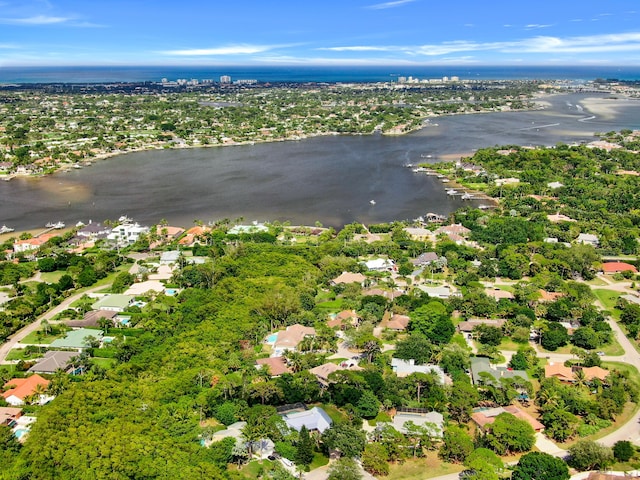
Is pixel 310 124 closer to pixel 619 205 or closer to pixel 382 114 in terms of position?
pixel 382 114

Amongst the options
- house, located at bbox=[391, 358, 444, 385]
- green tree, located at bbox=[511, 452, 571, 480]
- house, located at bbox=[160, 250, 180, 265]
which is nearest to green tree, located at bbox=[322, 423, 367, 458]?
green tree, located at bbox=[511, 452, 571, 480]

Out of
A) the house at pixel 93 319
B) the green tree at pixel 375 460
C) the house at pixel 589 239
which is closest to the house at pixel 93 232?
the house at pixel 93 319

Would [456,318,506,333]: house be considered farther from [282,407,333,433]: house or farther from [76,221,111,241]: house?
[76,221,111,241]: house

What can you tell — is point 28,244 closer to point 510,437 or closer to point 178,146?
point 510,437

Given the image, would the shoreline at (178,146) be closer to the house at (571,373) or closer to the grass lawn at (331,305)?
the grass lawn at (331,305)

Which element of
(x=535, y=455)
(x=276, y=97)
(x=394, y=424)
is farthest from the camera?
(x=276, y=97)

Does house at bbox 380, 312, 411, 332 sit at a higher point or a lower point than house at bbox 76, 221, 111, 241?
lower

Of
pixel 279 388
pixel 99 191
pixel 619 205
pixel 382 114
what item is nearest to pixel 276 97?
pixel 382 114
